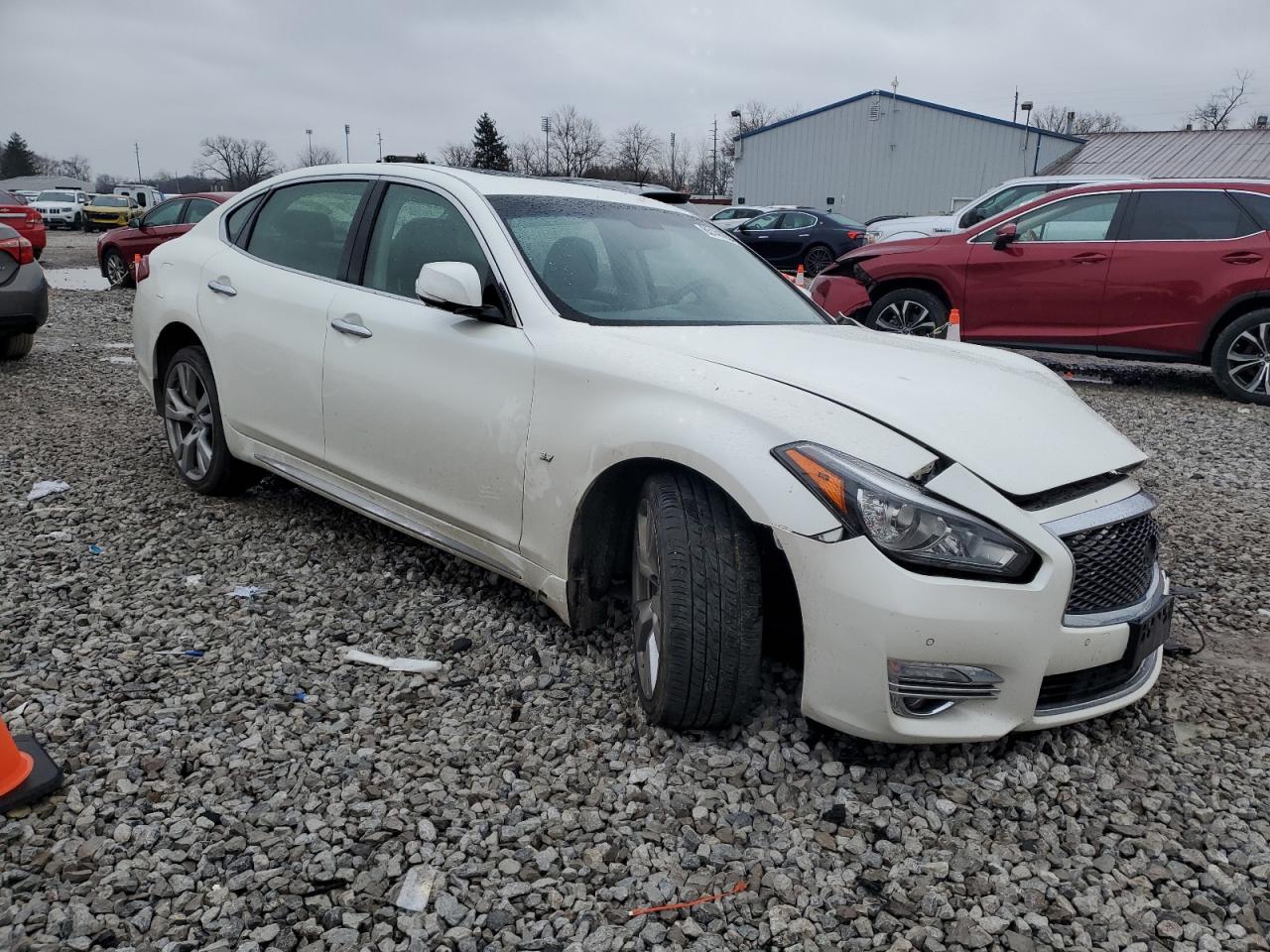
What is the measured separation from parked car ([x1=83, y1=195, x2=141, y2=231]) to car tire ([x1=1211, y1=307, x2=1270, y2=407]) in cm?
4133

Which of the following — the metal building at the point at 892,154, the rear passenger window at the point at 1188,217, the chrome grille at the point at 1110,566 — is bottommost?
the chrome grille at the point at 1110,566

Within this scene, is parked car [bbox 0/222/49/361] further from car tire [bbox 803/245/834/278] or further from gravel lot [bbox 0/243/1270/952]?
car tire [bbox 803/245/834/278]

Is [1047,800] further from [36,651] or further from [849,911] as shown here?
[36,651]

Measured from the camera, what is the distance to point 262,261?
4.32 meters

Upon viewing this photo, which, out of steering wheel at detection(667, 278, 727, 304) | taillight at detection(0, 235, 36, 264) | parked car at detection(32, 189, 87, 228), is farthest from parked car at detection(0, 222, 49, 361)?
parked car at detection(32, 189, 87, 228)

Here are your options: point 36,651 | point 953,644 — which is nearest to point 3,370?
point 36,651

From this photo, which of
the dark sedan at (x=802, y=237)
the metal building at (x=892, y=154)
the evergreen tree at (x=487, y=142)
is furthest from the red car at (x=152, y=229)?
the evergreen tree at (x=487, y=142)

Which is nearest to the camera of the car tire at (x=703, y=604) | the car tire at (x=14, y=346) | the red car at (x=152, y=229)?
the car tire at (x=703, y=604)

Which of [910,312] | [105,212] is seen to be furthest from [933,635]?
[105,212]

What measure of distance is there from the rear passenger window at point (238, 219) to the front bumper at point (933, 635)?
11.1ft

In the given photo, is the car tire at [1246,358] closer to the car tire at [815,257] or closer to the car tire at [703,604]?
the car tire at [703,604]

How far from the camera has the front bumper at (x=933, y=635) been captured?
2.29 m

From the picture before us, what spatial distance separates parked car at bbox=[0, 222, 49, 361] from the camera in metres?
7.82

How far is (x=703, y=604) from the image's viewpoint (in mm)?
2551
